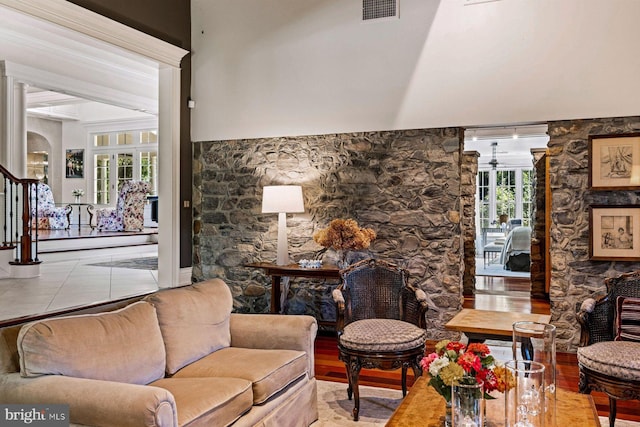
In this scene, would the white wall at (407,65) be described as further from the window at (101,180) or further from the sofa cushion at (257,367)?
the window at (101,180)

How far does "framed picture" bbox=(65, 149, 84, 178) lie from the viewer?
14.2 metres

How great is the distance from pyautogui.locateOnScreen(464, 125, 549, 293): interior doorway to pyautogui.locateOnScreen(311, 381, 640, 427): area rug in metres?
5.97

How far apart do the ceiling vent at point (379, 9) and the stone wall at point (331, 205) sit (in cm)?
123

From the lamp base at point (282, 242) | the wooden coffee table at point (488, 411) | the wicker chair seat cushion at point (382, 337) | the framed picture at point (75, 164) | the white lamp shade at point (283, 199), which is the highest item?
the framed picture at point (75, 164)

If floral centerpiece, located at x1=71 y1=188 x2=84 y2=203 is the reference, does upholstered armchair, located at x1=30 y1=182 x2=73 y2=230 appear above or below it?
below

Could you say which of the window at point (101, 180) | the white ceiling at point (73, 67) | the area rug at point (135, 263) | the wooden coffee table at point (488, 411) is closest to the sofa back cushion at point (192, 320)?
the wooden coffee table at point (488, 411)

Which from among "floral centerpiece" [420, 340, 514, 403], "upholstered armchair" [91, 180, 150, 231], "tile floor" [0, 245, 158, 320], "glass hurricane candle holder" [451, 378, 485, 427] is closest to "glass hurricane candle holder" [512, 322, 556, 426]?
"floral centerpiece" [420, 340, 514, 403]

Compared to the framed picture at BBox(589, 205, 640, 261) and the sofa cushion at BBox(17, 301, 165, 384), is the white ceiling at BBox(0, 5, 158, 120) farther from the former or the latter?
the framed picture at BBox(589, 205, 640, 261)

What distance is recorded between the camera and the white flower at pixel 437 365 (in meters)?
2.16

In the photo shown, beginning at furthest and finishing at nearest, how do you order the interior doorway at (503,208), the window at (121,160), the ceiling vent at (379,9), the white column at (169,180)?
the window at (121,160) → the interior doorway at (503,208) → the white column at (169,180) → the ceiling vent at (379,9)

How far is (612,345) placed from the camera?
326cm

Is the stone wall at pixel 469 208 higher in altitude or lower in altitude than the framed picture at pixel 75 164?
lower

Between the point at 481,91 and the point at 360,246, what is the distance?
1.94 meters

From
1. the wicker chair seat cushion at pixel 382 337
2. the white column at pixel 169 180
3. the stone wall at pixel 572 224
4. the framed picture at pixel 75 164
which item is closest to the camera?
the wicker chair seat cushion at pixel 382 337
